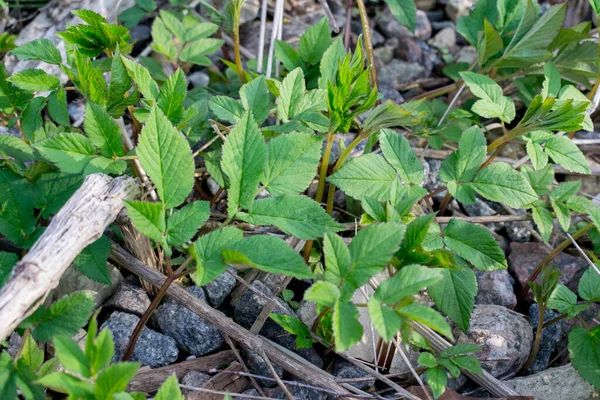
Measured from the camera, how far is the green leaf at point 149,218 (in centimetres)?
156

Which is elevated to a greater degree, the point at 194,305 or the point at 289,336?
the point at 194,305

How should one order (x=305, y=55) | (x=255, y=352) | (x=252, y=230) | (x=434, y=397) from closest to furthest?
(x=434, y=397), (x=255, y=352), (x=252, y=230), (x=305, y=55)

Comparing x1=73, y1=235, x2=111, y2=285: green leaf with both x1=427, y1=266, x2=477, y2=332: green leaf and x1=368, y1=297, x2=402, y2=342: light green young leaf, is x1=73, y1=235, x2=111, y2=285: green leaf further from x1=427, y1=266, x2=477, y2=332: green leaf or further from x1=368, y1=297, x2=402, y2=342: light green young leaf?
x1=427, y1=266, x2=477, y2=332: green leaf

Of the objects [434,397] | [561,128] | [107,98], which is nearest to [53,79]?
[107,98]

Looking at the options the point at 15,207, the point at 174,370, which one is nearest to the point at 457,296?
the point at 174,370

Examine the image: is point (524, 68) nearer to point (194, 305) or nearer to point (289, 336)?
point (289, 336)

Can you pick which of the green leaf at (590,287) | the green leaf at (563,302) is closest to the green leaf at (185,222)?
the green leaf at (563,302)

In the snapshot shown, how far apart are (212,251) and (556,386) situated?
1.23m

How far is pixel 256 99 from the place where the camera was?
2.08 metres

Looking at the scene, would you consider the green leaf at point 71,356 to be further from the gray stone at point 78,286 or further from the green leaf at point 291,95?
the green leaf at point 291,95

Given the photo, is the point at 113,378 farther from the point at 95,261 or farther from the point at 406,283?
the point at 406,283

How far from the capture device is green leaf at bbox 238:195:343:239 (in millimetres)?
1717

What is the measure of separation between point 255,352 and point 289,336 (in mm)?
154

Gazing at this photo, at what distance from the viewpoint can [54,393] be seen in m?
1.75
